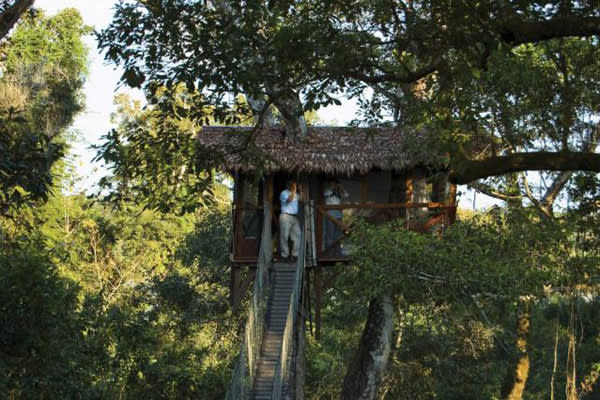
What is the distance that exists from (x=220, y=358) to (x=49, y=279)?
30.2ft

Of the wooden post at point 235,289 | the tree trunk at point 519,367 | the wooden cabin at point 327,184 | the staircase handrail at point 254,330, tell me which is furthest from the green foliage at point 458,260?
the tree trunk at point 519,367

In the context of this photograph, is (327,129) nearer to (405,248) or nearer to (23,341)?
(405,248)

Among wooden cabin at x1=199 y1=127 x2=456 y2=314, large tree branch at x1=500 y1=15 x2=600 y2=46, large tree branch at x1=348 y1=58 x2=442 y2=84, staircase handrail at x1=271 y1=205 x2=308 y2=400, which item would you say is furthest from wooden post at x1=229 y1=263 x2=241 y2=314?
large tree branch at x1=500 y1=15 x2=600 y2=46

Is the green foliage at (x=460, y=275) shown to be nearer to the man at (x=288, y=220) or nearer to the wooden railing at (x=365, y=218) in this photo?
the wooden railing at (x=365, y=218)

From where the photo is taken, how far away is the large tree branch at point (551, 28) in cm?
647

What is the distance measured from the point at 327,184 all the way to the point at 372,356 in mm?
2723

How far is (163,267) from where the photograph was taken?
22359 mm

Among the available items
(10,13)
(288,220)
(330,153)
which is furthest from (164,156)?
(330,153)

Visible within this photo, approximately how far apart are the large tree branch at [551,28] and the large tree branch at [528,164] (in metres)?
0.89

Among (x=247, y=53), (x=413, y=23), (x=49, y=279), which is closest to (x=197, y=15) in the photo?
(x=247, y=53)

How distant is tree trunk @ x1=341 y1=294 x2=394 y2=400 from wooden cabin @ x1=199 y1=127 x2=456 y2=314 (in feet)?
4.24

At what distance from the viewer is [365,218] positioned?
1287 centimetres

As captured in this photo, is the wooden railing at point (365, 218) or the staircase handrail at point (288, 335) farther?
the wooden railing at point (365, 218)

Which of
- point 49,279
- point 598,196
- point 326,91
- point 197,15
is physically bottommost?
point 49,279
